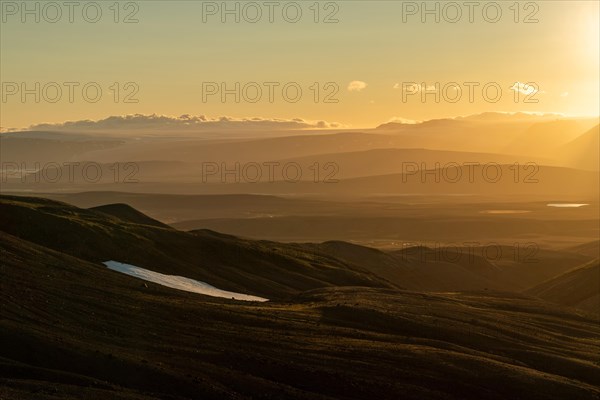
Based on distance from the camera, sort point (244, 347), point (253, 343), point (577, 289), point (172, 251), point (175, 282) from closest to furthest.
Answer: point (244, 347) < point (253, 343) < point (175, 282) < point (172, 251) < point (577, 289)

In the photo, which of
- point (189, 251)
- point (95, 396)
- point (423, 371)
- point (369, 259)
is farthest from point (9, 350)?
point (369, 259)

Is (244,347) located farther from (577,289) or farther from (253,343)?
(577,289)

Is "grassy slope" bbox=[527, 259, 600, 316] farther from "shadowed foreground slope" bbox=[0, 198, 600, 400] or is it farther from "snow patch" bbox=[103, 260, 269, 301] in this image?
"snow patch" bbox=[103, 260, 269, 301]

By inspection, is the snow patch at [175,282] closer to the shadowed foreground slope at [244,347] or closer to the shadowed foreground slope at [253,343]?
the shadowed foreground slope at [253,343]

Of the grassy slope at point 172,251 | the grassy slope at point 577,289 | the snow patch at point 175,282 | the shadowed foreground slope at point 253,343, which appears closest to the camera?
the shadowed foreground slope at point 253,343

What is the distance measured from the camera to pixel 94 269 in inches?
3521

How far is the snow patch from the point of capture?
102 metres

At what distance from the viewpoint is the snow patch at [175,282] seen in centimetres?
10250

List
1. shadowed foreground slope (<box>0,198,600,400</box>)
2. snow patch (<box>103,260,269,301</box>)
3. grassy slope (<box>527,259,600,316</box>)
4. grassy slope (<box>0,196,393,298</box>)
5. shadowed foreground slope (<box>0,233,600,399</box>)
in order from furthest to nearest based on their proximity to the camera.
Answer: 1. grassy slope (<box>527,259,600,316</box>)
2. grassy slope (<box>0,196,393,298</box>)
3. snow patch (<box>103,260,269,301</box>)
4. shadowed foreground slope (<box>0,198,600,400</box>)
5. shadowed foreground slope (<box>0,233,600,399</box>)

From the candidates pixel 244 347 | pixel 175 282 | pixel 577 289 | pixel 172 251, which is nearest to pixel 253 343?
pixel 244 347

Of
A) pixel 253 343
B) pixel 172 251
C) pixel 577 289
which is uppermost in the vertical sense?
pixel 172 251

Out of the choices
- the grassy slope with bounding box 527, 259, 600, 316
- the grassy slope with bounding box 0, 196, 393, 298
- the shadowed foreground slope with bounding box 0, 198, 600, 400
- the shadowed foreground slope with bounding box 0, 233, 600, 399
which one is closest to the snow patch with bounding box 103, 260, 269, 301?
the grassy slope with bounding box 0, 196, 393, 298

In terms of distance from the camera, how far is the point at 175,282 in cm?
10456

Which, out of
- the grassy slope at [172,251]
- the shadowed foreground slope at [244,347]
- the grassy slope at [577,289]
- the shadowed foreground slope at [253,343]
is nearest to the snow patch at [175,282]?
the grassy slope at [172,251]
